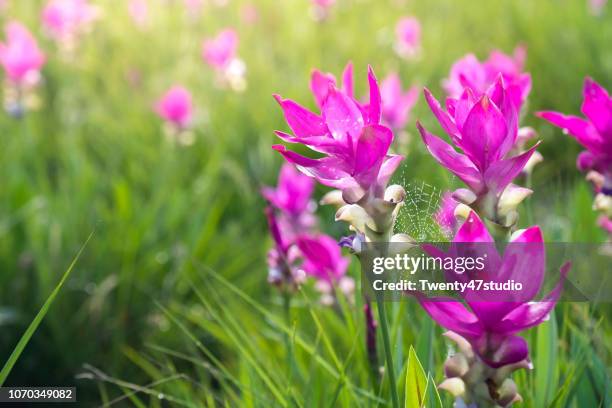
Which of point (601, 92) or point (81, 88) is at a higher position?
point (81, 88)

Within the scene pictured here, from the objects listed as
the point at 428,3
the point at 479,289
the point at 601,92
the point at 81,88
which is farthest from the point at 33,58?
the point at 428,3

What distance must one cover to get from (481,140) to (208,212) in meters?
1.78

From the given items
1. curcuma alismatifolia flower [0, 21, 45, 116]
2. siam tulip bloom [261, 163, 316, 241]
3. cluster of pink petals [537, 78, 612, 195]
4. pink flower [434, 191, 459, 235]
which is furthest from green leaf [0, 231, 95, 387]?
curcuma alismatifolia flower [0, 21, 45, 116]

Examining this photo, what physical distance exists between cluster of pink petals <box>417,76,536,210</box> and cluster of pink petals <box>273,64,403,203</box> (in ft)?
0.15

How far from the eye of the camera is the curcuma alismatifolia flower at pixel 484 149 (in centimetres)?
71

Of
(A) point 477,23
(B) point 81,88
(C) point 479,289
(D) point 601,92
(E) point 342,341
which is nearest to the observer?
(C) point 479,289

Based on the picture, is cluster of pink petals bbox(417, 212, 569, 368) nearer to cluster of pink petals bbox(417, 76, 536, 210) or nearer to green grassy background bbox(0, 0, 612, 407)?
cluster of pink petals bbox(417, 76, 536, 210)

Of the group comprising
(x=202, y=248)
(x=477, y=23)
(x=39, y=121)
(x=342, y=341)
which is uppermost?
(x=477, y=23)

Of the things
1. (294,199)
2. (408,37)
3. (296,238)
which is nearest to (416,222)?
(296,238)

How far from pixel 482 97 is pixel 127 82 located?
126 inches

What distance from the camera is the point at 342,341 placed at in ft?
4.94

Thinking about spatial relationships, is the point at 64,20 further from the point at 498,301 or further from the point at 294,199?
the point at 498,301

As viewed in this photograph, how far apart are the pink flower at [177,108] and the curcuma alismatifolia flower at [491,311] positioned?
201 cm

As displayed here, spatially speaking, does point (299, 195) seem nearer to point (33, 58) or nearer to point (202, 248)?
point (202, 248)
